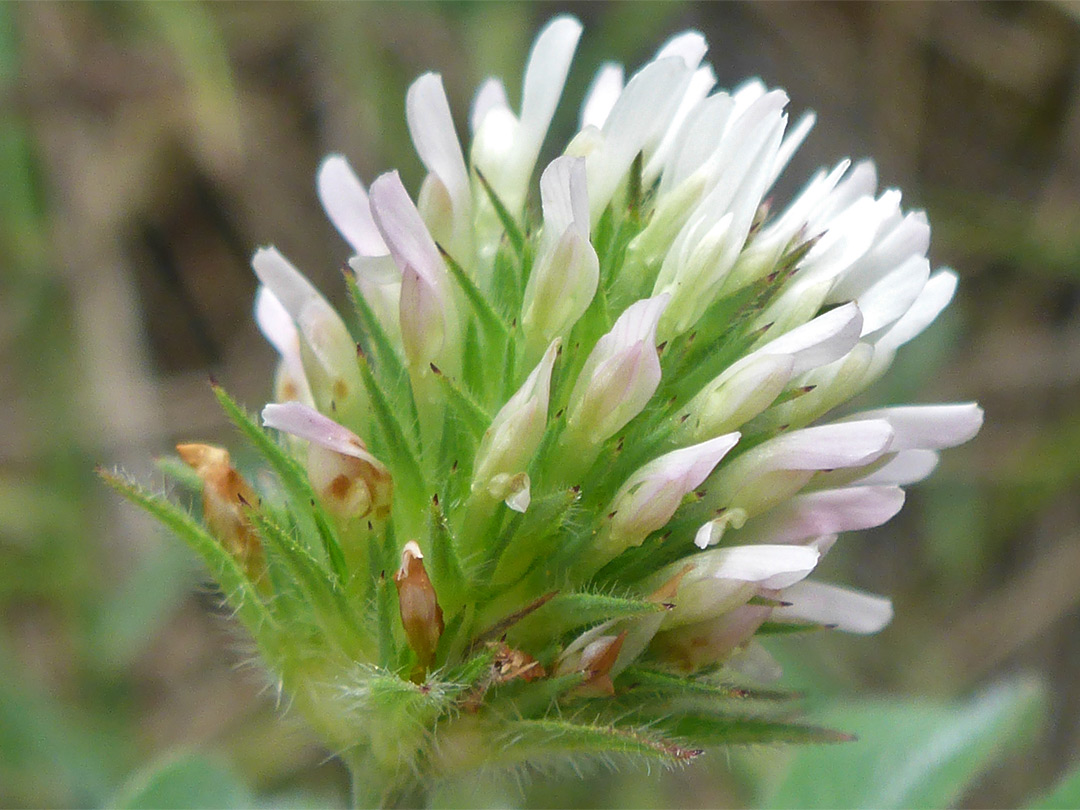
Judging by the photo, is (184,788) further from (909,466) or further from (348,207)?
(909,466)

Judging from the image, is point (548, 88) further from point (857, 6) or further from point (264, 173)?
point (857, 6)

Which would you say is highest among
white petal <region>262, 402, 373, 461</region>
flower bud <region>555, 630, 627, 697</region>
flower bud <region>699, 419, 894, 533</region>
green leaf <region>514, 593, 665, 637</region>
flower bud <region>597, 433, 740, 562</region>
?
white petal <region>262, 402, 373, 461</region>

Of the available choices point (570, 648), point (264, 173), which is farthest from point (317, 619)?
point (264, 173)

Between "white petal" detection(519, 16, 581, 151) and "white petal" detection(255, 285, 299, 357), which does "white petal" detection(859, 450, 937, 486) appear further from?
"white petal" detection(255, 285, 299, 357)

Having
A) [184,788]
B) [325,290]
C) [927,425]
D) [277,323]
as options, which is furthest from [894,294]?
[325,290]

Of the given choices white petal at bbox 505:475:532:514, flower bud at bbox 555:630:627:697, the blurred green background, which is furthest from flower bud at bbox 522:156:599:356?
the blurred green background

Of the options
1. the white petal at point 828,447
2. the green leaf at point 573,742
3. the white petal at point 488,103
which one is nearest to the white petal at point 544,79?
the white petal at point 488,103
